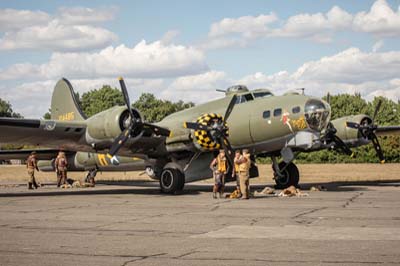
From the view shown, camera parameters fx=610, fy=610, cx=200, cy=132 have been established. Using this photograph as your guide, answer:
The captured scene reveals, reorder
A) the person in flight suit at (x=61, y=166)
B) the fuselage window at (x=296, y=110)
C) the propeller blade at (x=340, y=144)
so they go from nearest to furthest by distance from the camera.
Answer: the fuselage window at (x=296, y=110) → the propeller blade at (x=340, y=144) → the person in flight suit at (x=61, y=166)

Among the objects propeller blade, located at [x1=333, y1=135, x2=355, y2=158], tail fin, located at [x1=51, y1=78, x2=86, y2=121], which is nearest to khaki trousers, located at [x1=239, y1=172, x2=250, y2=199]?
propeller blade, located at [x1=333, y1=135, x2=355, y2=158]

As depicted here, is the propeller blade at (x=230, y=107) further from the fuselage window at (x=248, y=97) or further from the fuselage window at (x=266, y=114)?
the fuselage window at (x=266, y=114)

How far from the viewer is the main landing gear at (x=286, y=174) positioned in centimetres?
2520

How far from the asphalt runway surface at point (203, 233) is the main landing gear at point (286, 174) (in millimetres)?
6574

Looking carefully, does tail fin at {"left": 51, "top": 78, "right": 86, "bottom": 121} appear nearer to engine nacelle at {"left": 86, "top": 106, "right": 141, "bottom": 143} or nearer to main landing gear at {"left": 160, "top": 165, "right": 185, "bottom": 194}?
engine nacelle at {"left": 86, "top": 106, "right": 141, "bottom": 143}

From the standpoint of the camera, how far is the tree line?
60531 mm

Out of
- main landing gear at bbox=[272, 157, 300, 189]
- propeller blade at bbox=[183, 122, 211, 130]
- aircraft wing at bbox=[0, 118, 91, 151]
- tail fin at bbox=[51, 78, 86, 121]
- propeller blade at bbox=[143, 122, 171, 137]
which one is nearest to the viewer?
aircraft wing at bbox=[0, 118, 91, 151]

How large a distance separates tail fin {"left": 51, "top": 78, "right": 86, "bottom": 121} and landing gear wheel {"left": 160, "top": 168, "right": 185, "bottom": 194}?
260 inches

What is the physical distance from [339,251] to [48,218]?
7704mm

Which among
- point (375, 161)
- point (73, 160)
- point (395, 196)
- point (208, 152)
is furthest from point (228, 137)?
point (375, 161)

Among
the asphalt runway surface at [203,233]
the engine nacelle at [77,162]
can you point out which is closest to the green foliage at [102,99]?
the engine nacelle at [77,162]

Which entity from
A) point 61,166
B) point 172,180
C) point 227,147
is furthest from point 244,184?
point 61,166

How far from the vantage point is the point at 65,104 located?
95.8 feet

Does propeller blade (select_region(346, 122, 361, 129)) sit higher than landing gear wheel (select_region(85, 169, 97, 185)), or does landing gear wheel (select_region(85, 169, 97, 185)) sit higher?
propeller blade (select_region(346, 122, 361, 129))
